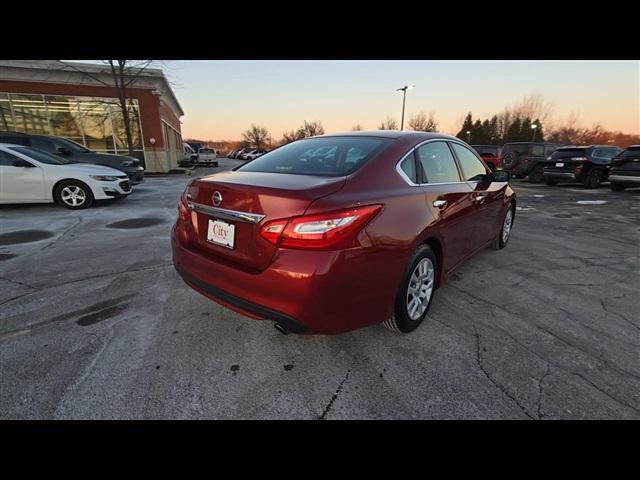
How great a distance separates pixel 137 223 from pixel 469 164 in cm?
580

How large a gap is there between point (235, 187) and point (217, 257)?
0.50 metres

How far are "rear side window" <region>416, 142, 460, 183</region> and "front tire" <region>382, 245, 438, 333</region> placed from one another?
68cm

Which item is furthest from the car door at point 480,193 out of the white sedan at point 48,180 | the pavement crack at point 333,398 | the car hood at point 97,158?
the car hood at point 97,158

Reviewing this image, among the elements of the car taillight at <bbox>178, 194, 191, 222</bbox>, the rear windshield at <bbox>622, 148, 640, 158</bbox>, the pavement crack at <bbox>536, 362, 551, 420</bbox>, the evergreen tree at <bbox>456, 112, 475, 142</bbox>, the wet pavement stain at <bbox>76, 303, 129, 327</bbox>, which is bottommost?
the pavement crack at <bbox>536, 362, 551, 420</bbox>

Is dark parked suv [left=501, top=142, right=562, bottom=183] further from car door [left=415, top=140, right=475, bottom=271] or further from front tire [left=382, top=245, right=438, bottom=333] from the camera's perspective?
front tire [left=382, top=245, right=438, bottom=333]

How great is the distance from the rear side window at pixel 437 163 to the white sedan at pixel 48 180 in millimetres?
7502

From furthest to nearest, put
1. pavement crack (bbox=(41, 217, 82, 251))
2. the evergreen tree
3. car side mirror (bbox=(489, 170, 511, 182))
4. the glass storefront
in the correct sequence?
1. the evergreen tree
2. the glass storefront
3. pavement crack (bbox=(41, 217, 82, 251))
4. car side mirror (bbox=(489, 170, 511, 182))

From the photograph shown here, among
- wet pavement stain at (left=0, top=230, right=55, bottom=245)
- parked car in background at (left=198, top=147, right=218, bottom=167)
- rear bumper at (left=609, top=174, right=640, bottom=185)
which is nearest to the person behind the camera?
wet pavement stain at (left=0, top=230, right=55, bottom=245)

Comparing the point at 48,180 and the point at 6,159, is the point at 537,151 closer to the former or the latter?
the point at 48,180

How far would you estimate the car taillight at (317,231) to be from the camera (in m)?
1.82

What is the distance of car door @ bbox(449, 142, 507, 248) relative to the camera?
11.3 ft

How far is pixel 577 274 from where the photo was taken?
4090mm

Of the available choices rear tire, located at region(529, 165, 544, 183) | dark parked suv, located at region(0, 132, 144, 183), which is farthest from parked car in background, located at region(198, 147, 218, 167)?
rear tire, located at region(529, 165, 544, 183)
